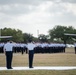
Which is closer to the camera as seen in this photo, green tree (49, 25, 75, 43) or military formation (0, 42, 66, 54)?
military formation (0, 42, 66, 54)

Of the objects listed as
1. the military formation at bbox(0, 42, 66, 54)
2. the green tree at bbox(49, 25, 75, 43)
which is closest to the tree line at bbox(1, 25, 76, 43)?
the green tree at bbox(49, 25, 75, 43)

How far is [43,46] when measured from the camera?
49.0 m

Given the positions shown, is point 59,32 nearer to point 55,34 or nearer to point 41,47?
point 55,34

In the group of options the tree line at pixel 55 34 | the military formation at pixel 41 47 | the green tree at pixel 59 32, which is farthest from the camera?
the green tree at pixel 59 32

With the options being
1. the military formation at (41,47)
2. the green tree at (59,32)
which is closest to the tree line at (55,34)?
the green tree at (59,32)

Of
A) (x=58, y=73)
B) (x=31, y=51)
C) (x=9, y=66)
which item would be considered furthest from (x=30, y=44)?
(x=58, y=73)

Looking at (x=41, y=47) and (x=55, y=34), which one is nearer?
(x=41, y=47)

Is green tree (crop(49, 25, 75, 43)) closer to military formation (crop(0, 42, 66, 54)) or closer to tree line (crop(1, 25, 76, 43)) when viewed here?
tree line (crop(1, 25, 76, 43))

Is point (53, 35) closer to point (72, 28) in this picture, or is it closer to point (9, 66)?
point (72, 28)

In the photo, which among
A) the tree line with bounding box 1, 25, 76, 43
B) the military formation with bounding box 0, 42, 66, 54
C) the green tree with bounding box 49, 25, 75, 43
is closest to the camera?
Result: the military formation with bounding box 0, 42, 66, 54

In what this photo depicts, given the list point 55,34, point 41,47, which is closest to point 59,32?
point 55,34

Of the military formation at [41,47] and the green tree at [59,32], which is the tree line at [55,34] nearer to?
the green tree at [59,32]

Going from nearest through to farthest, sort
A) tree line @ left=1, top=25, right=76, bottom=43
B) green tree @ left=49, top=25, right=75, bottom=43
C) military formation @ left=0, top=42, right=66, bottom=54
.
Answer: military formation @ left=0, top=42, right=66, bottom=54, tree line @ left=1, top=25, right=76, bottom=43, green tree @ left=49, top=25, right=75, bottom=43

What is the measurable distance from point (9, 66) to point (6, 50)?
1.07 meters
